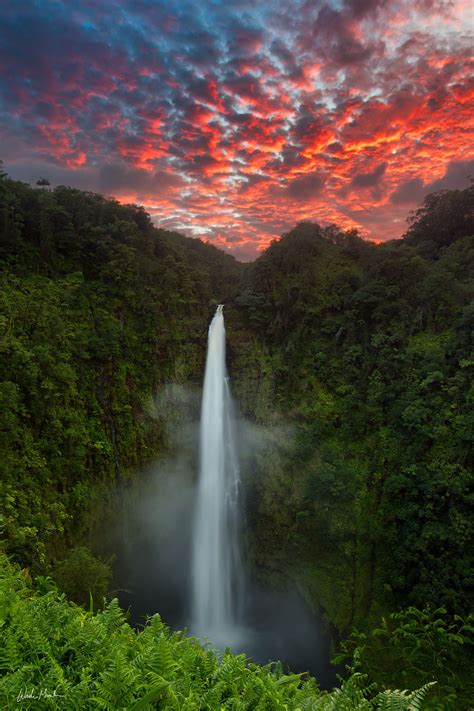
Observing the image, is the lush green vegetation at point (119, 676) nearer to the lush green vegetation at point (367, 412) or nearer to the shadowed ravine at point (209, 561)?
the lush green vegetation at point (367, 412)

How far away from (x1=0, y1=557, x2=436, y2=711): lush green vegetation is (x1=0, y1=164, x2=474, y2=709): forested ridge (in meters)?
7.29

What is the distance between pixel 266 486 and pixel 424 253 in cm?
1801

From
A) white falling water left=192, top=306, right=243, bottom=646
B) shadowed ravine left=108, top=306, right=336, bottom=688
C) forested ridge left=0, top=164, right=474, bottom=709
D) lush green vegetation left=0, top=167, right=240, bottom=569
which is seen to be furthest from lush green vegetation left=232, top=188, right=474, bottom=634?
lush green vegetation left=0, top=167, right=240, bottom=569

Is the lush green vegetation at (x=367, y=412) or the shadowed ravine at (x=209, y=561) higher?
the lush green vegetation at (x=367, y=412)

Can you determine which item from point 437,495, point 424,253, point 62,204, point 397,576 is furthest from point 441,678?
point 62,204

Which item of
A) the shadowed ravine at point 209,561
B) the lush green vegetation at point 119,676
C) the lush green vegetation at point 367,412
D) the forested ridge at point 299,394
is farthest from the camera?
the shadowed ravine at point 209,561

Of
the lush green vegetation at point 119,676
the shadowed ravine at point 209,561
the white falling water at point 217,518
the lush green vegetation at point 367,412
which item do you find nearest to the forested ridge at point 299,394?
the lush green vegetation at point 367,412

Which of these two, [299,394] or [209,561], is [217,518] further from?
[299,394]

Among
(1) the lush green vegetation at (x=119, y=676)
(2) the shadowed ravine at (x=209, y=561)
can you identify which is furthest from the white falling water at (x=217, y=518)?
(1) the lush green vegetation at (x=119, y=676)

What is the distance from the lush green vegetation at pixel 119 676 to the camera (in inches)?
96.3

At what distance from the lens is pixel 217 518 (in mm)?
19953

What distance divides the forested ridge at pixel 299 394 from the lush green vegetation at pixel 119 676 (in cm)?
729

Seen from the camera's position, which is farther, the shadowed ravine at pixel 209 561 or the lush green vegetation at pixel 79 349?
the shadowed ravine at pixel 209 561

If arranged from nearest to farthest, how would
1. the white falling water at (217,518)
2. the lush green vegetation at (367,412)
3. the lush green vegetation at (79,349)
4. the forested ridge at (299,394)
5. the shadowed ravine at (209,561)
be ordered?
1. the forested ridge at (299,394)
2. the lush green vegetation at (79,349)
3. the lush green vegetation at (367,412)
4. the shadowed ravine at (209,561)
5. the white falling water at (217,518)
